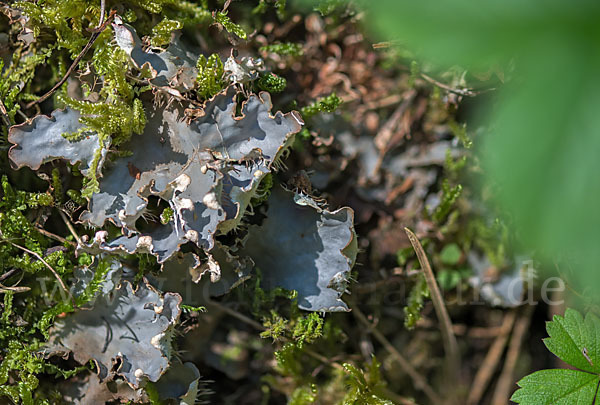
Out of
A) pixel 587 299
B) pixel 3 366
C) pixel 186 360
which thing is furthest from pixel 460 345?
pixel 3 366

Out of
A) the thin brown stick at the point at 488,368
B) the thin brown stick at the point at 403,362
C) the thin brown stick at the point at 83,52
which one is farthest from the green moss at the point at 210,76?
the thin brown stick at the point at 488,368

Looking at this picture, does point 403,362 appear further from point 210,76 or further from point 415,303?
point 210,76

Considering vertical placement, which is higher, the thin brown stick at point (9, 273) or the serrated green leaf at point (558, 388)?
the thin brown stick at point (9, 273)

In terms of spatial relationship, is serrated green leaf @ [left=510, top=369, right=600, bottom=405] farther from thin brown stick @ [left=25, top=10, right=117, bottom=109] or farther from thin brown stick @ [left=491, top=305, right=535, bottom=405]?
thin brown stick @ [left=25, top=10, right=117, bottom=109]

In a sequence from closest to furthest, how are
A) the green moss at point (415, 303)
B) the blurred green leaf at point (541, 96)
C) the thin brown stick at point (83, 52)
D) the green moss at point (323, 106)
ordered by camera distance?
the blurred green leaf at point (541, 96) < the thin brown stick at point (83, 52) < the green moss at point (323, 106) < the green moss at point (415, 303)

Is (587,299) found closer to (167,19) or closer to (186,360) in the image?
(186,360)

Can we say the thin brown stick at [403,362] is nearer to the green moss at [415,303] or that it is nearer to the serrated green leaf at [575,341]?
the green moss at [415,303]
